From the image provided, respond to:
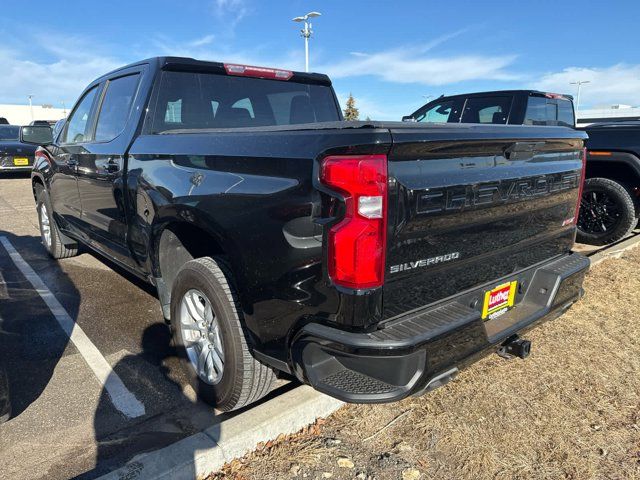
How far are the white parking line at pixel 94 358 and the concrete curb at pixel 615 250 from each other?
185 inches

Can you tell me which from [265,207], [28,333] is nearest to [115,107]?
[28,333]

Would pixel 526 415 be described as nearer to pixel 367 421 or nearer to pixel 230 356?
pixel 367 421

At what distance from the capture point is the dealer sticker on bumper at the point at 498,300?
2.45 m

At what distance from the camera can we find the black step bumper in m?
1.86

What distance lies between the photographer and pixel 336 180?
182 centimetres

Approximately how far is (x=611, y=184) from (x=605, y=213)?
0.37 meters

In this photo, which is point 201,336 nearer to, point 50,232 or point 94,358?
point 94,358

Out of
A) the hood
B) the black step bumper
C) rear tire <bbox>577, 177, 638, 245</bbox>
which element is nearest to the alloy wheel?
the black step bumper

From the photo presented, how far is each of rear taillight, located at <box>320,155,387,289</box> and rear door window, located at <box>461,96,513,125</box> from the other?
673cm

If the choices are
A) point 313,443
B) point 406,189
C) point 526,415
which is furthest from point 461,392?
point 406,189

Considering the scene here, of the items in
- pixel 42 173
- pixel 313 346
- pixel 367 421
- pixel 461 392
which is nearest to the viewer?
pixel 313 346

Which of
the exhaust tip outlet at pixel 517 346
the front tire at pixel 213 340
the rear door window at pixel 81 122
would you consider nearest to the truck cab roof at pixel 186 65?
the rear door window at pixel 81 122

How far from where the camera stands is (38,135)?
5336mm

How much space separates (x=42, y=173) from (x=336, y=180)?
4.83 metres
